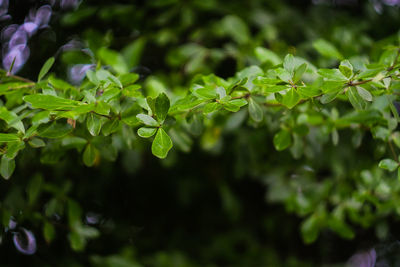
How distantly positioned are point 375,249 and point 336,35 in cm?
94

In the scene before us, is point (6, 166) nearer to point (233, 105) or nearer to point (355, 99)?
point (233, 105)

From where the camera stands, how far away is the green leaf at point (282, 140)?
951 mm

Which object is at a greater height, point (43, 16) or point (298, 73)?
point (298, 73)

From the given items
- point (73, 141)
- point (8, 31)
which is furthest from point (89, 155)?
point (8, 31)

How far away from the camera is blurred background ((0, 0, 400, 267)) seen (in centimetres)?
119

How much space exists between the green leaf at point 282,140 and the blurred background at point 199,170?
60 mm

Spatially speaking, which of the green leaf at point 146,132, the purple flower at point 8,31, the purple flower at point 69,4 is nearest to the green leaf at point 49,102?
the green leaf at point 146,132

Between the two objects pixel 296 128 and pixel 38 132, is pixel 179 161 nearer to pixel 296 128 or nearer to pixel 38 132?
pixel 296 128

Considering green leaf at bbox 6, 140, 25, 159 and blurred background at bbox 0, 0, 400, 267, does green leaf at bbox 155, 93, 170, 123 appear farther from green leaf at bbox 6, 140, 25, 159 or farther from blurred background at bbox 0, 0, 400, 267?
green leaf at bbox 6, 140, 25, 159

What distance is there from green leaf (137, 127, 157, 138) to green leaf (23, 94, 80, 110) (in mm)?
146

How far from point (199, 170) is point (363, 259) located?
2.88 ft

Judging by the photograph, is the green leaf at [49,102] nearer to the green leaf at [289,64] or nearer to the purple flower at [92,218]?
the green leaf at [289,64]

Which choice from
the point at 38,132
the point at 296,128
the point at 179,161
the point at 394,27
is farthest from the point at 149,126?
the point at 394,27

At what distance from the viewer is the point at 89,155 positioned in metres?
0.90
